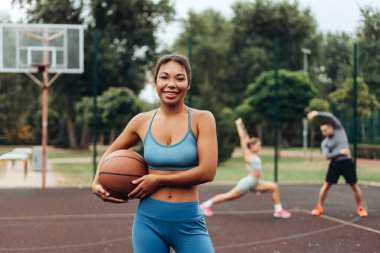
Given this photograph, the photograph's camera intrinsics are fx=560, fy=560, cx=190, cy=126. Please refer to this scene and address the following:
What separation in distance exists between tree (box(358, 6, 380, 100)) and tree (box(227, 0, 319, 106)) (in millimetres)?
23067

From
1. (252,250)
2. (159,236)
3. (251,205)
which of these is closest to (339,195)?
(251,205)

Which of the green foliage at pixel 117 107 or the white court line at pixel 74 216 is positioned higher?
the green foliage at pixel 117 107

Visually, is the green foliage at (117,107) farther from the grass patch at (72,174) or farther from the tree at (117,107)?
the grass patch at (72,174)

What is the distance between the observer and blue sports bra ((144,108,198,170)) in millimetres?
2770

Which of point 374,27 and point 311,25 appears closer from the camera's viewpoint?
point 374,27

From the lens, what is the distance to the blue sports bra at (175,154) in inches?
109

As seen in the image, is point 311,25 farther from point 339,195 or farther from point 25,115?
point 339,195

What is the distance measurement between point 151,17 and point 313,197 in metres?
21.2

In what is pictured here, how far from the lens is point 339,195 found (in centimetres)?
1103

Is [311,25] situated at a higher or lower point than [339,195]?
higher

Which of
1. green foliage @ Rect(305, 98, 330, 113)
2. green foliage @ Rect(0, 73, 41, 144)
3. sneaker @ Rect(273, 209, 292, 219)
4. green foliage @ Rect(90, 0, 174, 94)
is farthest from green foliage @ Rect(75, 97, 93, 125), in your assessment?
sneaker @ Rect(273, 209, 292, 219)

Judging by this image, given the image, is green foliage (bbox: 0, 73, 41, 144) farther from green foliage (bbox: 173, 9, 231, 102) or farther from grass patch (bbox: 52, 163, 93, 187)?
green foliage (bbox: 173, 9, 231, 102)

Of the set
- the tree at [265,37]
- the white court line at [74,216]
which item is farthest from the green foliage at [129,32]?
the white court line at [74,216]

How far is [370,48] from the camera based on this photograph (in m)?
15.7
